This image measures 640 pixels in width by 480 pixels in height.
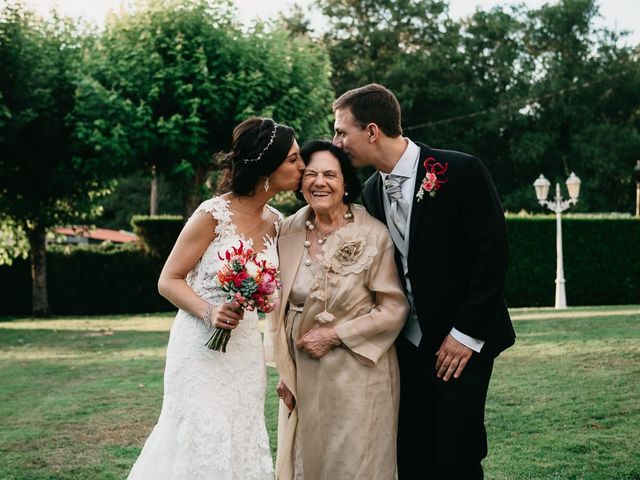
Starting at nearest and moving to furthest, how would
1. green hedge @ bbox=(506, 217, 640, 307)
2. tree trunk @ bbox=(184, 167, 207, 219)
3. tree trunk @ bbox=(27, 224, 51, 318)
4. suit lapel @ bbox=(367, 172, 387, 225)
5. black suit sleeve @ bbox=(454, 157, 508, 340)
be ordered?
black suit sleeve @ bbox=(454, 157, 508, 340) → suit lapel @ bbox=(367, 172, 387, 225) → tree trunk @ bbox=(184, 167, 207, 219) → tree trunk @ bbox=(27, 224, 51, 318) → green hedge @ bbox=(506, 217, 640, 307)

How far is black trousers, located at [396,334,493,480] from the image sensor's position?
4043mm

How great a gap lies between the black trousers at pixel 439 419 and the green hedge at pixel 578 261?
1873 cm

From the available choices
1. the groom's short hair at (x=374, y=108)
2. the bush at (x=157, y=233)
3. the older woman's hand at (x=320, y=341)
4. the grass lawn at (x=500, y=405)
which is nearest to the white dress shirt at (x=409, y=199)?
the groom's short hair at (x=374, y=108)

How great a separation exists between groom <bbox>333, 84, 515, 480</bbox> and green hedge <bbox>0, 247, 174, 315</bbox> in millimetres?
20038

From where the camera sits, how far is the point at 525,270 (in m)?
22.5

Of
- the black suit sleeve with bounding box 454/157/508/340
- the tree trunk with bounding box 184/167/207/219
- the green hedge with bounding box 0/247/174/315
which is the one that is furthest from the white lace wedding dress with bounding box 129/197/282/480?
the green hedge with bounding box 0/247/174/315

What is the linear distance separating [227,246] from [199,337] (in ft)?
1.64

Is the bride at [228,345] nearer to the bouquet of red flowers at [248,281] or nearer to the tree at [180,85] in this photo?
the bouquet of red flowers at [248,281]

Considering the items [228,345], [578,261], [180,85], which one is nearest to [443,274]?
[228,345]

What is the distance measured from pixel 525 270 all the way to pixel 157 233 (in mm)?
10784

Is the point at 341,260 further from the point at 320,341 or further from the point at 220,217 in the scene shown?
the point at 220,217

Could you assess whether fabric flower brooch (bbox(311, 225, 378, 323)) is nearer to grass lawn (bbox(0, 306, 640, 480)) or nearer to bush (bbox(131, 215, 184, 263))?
grass lawn (bbox(0, 306, 640, 480))

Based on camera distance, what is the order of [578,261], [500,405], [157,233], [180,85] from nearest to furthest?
1. [500,405]
2. [180,85]
3. [578,261]
4. [157,233]

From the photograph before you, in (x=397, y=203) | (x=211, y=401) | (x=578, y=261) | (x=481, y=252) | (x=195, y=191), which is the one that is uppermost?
(x=195, y=191)
